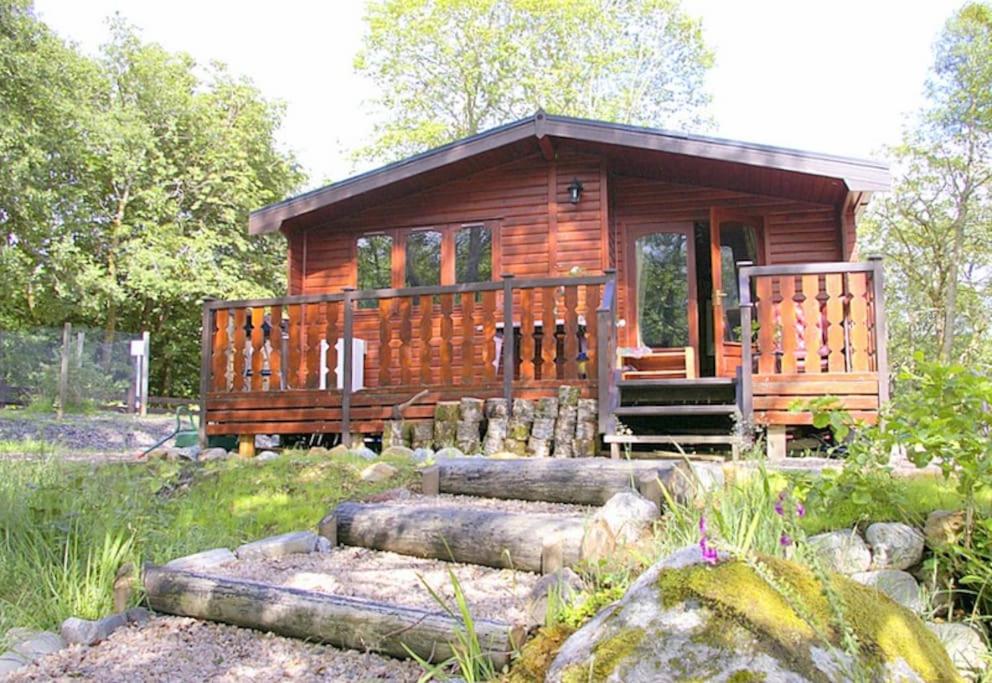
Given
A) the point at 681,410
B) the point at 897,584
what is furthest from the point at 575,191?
the point at 897,584

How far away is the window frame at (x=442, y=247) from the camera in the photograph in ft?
34.1

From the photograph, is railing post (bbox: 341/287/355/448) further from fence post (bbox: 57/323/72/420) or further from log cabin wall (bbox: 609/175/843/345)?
fence post (bbox: 57/323/72/420)

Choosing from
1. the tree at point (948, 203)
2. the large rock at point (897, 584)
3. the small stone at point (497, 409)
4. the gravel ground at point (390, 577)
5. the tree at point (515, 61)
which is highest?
the tree at point (515, 61)

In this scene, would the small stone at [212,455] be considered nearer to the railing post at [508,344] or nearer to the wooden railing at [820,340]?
the railing post at [508,344]

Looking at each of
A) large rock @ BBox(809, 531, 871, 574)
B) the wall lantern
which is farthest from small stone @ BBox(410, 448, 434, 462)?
the wall lantern

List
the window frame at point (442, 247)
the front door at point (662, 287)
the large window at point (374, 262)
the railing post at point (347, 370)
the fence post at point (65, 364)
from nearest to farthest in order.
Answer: the railing post at point (347, 370) → the front door at point (662, 287) → the window frame at point (442, 247) → the large window at point (374, 262) → the fence post at point (65, 364)

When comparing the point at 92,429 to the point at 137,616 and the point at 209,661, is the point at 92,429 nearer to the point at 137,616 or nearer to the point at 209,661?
the point at 137,616

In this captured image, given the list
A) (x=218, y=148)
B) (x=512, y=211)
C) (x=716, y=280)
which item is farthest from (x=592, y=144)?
(x=218, y=148)

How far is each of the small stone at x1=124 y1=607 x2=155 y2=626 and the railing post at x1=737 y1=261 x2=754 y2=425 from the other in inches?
172

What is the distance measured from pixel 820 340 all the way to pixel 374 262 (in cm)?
660

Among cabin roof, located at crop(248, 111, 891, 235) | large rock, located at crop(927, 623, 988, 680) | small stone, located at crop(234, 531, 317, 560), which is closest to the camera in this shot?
large rock, located at crop(927, 623, 988, 680)

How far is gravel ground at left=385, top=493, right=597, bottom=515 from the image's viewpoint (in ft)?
13.3

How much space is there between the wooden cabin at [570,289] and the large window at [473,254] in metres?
0.02

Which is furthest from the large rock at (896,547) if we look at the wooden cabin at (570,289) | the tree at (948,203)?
the tree at (948,203)
